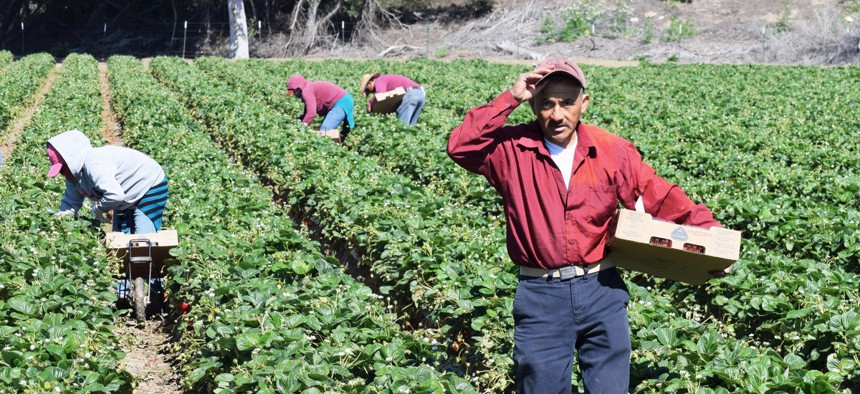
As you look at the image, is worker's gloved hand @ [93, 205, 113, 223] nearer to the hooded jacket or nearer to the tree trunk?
the hooded jacket

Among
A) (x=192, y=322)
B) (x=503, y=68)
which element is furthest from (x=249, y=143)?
(x=503, y=68)

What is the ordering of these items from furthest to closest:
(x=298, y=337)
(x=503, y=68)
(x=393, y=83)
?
1. (x=503, y=68)
2. (x=393, y=83)
3. (x=298, y=337)

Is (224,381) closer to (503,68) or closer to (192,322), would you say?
(192,322)

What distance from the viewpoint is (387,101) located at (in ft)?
44.4

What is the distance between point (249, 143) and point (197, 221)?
5.12m

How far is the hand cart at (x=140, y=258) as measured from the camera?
21.9 feet

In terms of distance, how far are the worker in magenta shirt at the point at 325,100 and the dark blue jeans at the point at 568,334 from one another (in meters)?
9.10

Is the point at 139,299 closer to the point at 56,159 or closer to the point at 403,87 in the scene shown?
the point at 56,159

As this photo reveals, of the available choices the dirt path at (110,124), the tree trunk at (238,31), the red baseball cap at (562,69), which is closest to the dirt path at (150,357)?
the red baseball cap at (562,69)

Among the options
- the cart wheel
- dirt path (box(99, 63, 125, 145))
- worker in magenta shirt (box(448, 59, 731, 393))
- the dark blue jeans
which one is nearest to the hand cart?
the cart wheel

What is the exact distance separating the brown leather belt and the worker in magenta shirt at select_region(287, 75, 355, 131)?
9041 millimetres

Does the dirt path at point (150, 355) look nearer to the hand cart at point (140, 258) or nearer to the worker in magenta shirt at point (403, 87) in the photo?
the hand cart at point (140, 258)

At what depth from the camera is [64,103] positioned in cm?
1645

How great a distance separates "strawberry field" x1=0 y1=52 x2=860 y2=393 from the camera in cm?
456
